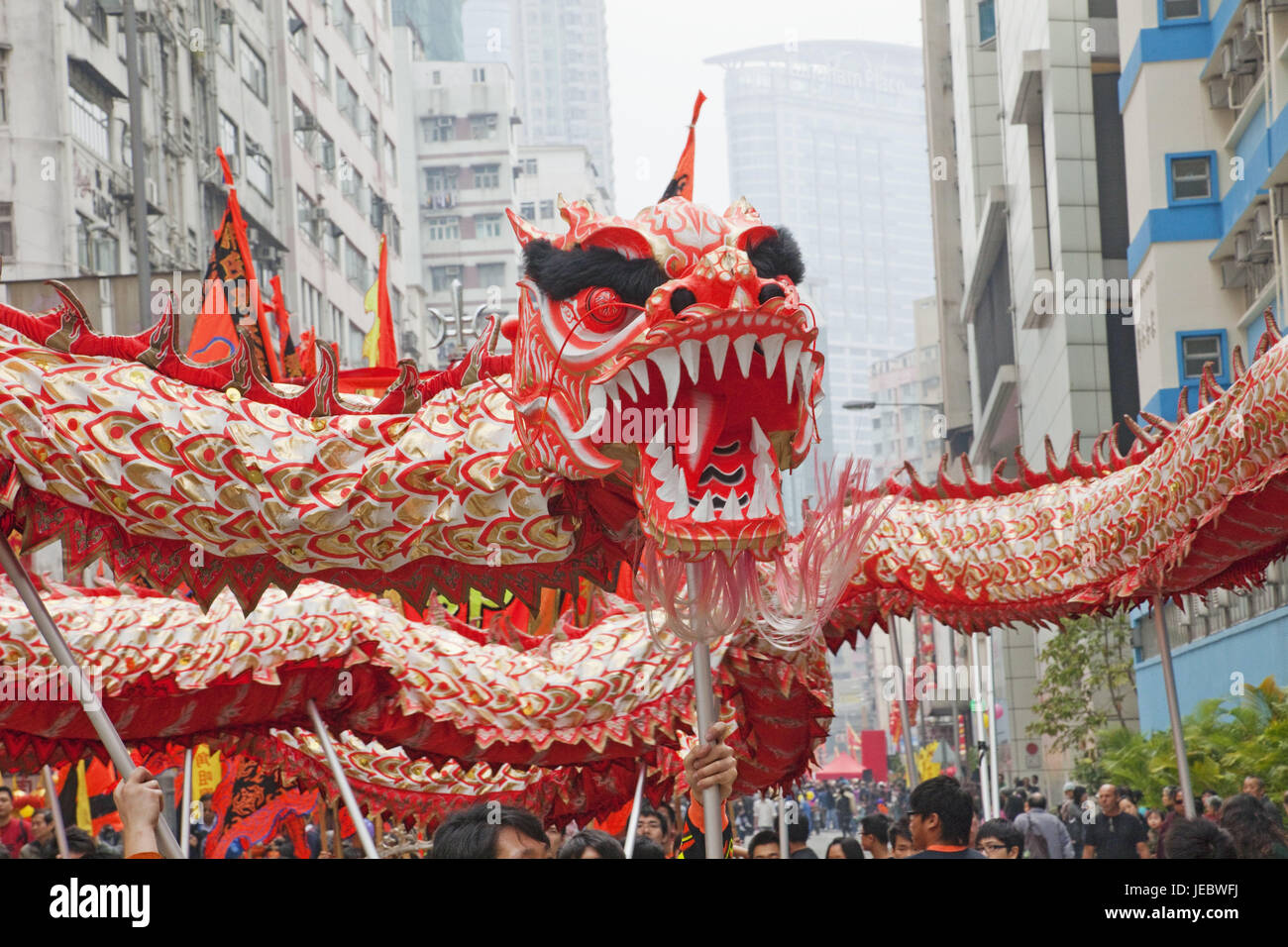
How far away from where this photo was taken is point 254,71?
32.0 metres

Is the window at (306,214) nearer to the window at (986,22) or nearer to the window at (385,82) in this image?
the window at (385,82)

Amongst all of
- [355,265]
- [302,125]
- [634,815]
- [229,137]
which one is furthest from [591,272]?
[355,265]

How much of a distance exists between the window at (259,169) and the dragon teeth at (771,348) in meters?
27.9

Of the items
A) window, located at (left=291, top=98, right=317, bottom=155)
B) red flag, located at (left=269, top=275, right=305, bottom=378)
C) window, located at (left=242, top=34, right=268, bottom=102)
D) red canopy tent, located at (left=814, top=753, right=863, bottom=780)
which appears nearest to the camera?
red flag, located at (left=269, top=275, right=305, bottom=378)

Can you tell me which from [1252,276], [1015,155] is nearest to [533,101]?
[1015,155]

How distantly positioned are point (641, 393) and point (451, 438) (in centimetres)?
60

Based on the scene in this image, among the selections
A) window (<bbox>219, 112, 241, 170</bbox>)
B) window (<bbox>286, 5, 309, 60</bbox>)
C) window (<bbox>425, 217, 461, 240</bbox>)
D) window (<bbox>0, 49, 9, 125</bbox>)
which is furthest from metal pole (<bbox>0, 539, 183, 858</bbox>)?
window (<bbox>425, 217, 461, 240</bbox>)

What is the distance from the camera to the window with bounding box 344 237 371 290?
3866 cm

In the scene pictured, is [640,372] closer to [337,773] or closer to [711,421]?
[711,421]

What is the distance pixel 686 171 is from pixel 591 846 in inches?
81.5

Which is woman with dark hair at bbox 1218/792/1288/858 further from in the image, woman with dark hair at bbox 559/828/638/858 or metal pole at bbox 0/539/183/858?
metal pole at bbox 0/539/183/858

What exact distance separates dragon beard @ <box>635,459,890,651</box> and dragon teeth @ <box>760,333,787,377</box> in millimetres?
453

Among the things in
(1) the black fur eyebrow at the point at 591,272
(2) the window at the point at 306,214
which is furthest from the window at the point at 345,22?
(1) the black fur eyebrow at the point at 591,272
